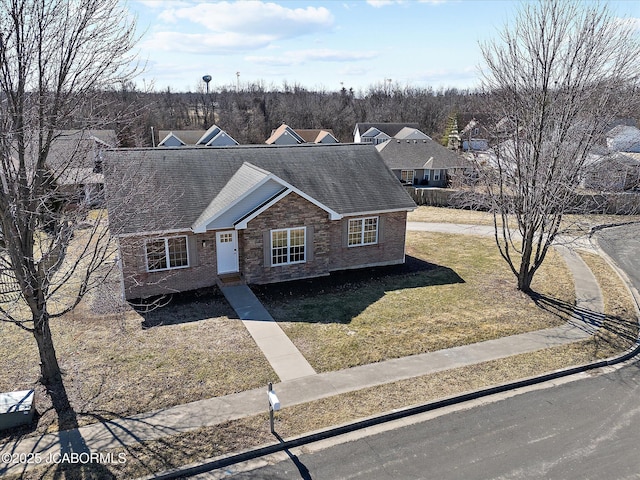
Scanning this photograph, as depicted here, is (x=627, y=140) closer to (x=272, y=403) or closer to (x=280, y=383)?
(x=280, y=383)

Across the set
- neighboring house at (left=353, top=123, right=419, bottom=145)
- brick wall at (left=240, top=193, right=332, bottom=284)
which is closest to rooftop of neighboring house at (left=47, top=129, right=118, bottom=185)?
brick wall at (left=240, top=193, right=332, bottom=284)

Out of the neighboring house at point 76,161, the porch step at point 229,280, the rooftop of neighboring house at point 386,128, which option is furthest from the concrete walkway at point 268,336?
the rooftop of neighboring house at point 386,128

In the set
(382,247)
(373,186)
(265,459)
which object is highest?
(373,186)

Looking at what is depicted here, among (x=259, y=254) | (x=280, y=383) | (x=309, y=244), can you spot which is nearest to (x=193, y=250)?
(x=259, y=254)

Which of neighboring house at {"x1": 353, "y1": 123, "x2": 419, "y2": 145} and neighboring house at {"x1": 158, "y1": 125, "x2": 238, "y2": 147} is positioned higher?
neighboring house at {"x1": 353, "y1": 123, "x2": 419, "y2": 145}

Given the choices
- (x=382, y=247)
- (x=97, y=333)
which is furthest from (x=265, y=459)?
(x=382, y=247)

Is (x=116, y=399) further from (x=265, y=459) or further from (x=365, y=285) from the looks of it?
(x=365, y=285)

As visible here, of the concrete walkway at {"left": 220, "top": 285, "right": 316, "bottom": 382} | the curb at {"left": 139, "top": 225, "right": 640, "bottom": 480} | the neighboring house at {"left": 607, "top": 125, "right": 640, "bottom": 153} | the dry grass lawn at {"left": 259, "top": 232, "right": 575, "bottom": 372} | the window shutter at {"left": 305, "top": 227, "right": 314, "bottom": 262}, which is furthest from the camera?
the neighboring house at {"left": 607, "top": 125, "right": 640, "bottom": 153}

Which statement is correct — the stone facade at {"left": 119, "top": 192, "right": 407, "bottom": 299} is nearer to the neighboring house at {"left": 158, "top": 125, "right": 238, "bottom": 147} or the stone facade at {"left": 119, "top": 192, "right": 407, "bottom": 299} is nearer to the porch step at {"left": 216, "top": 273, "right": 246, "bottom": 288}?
the porch step at {"left": 216, "top": 273, "right": 246, "bottom": 288}

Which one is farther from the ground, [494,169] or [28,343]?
[494,169]
